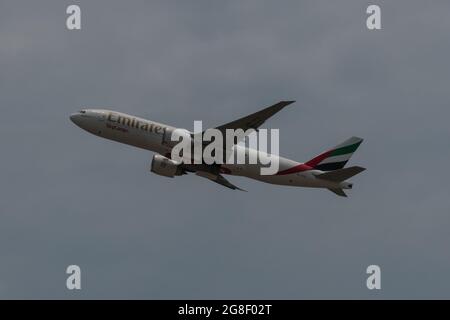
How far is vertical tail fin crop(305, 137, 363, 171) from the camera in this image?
292 ft

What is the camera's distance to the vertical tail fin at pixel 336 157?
89125 millimetres

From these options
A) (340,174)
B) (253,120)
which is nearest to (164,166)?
(253,120)

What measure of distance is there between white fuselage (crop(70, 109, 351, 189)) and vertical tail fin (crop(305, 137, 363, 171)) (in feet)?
4.85

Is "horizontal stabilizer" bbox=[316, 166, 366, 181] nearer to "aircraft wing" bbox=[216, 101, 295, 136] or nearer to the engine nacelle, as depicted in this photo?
"aircraft wing" bbox=[216, 101, 295, 136]

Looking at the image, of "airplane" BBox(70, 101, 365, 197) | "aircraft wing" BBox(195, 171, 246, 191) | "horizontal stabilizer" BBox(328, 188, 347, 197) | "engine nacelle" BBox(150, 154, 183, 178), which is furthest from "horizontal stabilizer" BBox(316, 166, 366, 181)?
"engine nacelle" BBox(150, 154, 183, 178)

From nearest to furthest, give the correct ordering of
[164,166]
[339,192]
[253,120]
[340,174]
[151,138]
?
[253,120], [164,166], [151,138], [340,174], [339,192]

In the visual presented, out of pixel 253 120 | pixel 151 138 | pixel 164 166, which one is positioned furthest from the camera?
pixel 151 138

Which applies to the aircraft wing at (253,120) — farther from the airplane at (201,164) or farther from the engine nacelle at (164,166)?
the engine nacelle at (164,166)

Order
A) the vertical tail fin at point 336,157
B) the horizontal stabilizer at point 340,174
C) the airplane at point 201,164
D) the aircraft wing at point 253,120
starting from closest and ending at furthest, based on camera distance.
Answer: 1. the aircraft wing at point 253,120
2. the horizontal stabilizer at point 340,174
3. the airplane at point 201,164
4. the vertical tail fin at point 336,157

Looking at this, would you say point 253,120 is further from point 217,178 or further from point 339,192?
point 339,192

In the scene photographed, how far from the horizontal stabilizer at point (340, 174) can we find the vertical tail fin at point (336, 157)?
2.27 m

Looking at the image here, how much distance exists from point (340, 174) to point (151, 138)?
622 inches

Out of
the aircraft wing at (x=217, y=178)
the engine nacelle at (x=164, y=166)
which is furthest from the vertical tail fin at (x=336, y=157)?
the engine nacelle at (x=164, y=166)

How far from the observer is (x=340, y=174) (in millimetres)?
84938
